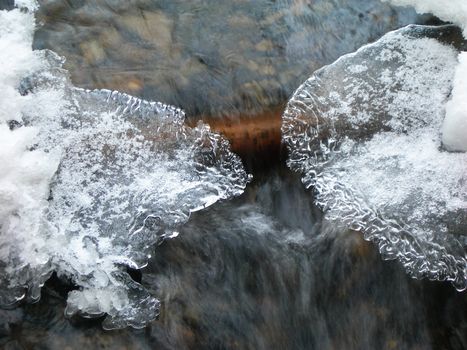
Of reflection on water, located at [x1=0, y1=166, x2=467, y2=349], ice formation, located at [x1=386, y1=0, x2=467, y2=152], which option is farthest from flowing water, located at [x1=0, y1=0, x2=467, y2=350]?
ice formation, located at [x1=386, y1=0, x2=467, y2=152]

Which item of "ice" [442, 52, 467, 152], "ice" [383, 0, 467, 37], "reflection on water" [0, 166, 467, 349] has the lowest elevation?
"reflection on water" [0, 166, 467, 349]

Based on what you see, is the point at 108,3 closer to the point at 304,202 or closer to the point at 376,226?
the point at 304,202

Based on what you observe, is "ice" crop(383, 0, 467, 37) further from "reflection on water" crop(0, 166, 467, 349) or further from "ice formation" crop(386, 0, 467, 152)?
"reflection on water" crop(0, 166, 467, 349)

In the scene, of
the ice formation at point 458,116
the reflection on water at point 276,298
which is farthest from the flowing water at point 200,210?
the ice formation at point 458,116

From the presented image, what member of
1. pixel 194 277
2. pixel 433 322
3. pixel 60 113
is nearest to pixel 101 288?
pixel 194 277

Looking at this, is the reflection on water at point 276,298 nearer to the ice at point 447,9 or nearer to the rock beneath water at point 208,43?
the rock beneath water at point 208,43

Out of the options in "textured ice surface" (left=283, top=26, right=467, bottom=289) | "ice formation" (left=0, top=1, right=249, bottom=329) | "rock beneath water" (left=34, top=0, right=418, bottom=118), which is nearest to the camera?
"ice formation" (left=0, top=1, right=249, bottom=329)
